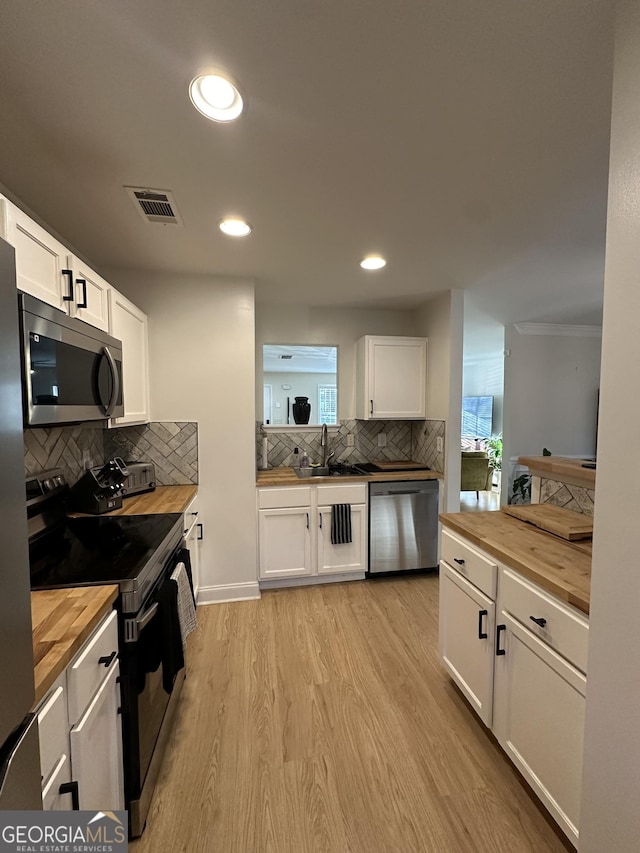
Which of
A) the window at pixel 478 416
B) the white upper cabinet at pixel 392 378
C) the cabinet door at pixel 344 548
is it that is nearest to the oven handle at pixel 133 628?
the cabinet door at pixel 344 548

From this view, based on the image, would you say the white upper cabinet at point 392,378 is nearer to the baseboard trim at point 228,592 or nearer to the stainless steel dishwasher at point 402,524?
the stainless steel dishwasher at point 402,524

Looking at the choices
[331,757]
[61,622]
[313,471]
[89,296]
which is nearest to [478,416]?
[313,471]

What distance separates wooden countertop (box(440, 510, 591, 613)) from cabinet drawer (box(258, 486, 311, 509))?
1.28 meters

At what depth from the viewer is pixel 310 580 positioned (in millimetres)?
3080

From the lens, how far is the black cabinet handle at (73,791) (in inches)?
35.4

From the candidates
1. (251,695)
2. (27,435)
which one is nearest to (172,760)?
(251,695)

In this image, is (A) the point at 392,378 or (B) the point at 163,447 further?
(A) the point at 392,378

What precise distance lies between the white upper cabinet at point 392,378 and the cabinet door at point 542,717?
2203mm

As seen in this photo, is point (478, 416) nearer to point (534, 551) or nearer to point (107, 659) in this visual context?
point (534, 551)

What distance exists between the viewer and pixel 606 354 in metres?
0.95

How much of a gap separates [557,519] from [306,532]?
183 cm

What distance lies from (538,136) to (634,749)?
6.11ft

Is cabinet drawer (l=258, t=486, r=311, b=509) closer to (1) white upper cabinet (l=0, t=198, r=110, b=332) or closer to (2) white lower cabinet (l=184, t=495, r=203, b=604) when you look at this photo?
(2) white lower cabinet (l=184, t=495, r=203, b=604)

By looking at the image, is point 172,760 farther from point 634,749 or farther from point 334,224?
point 334,224
